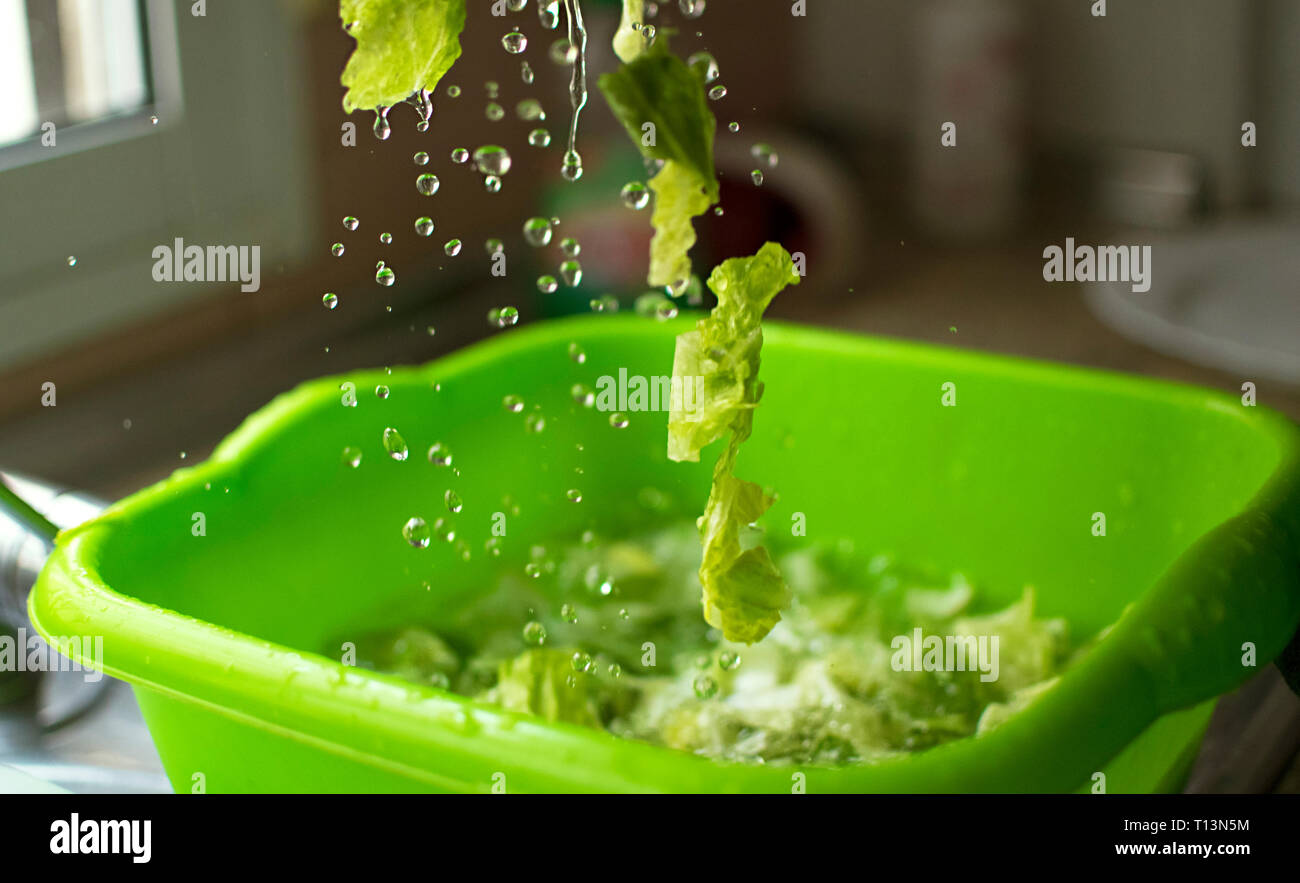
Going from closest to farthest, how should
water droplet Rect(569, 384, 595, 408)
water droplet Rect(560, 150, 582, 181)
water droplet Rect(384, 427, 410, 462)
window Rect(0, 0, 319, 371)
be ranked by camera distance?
water droplet Rect(560, 150, 582, 181)
water droplet Rect(384, 427, 410, 462)
water droplet Rect(569, 384, 595, 408)
window Rect(0, 0, 319, 371)

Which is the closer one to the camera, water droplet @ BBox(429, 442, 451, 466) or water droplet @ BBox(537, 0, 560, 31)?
water droplet @ BBox(537, 0, 560, 31)

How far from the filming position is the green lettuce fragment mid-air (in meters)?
0.39

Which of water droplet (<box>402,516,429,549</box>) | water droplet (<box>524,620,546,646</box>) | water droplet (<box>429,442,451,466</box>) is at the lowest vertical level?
water droplet (<box>524,620,546,646</box>)

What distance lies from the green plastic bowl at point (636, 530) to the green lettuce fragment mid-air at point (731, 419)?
0.10 meters

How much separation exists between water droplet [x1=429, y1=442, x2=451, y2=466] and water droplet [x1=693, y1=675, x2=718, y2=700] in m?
0.12

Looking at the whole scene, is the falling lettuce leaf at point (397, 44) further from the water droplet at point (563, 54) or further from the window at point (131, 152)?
the window at point (131, 152)

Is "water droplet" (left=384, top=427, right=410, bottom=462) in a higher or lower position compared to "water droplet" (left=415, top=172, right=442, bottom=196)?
lower

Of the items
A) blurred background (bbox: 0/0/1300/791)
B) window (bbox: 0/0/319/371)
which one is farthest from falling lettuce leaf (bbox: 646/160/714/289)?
window (bbox: 0/0/319/371)

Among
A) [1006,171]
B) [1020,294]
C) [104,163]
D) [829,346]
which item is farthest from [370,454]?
[1006,171]

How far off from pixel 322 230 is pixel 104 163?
197mm

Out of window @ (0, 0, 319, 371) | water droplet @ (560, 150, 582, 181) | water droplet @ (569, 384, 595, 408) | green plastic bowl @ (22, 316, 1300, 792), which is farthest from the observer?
window @ (0, 0, 319, 371)

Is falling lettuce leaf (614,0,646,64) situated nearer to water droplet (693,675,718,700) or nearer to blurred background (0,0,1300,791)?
blurred background (0,0,1300,791)

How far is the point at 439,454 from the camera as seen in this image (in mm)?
552
